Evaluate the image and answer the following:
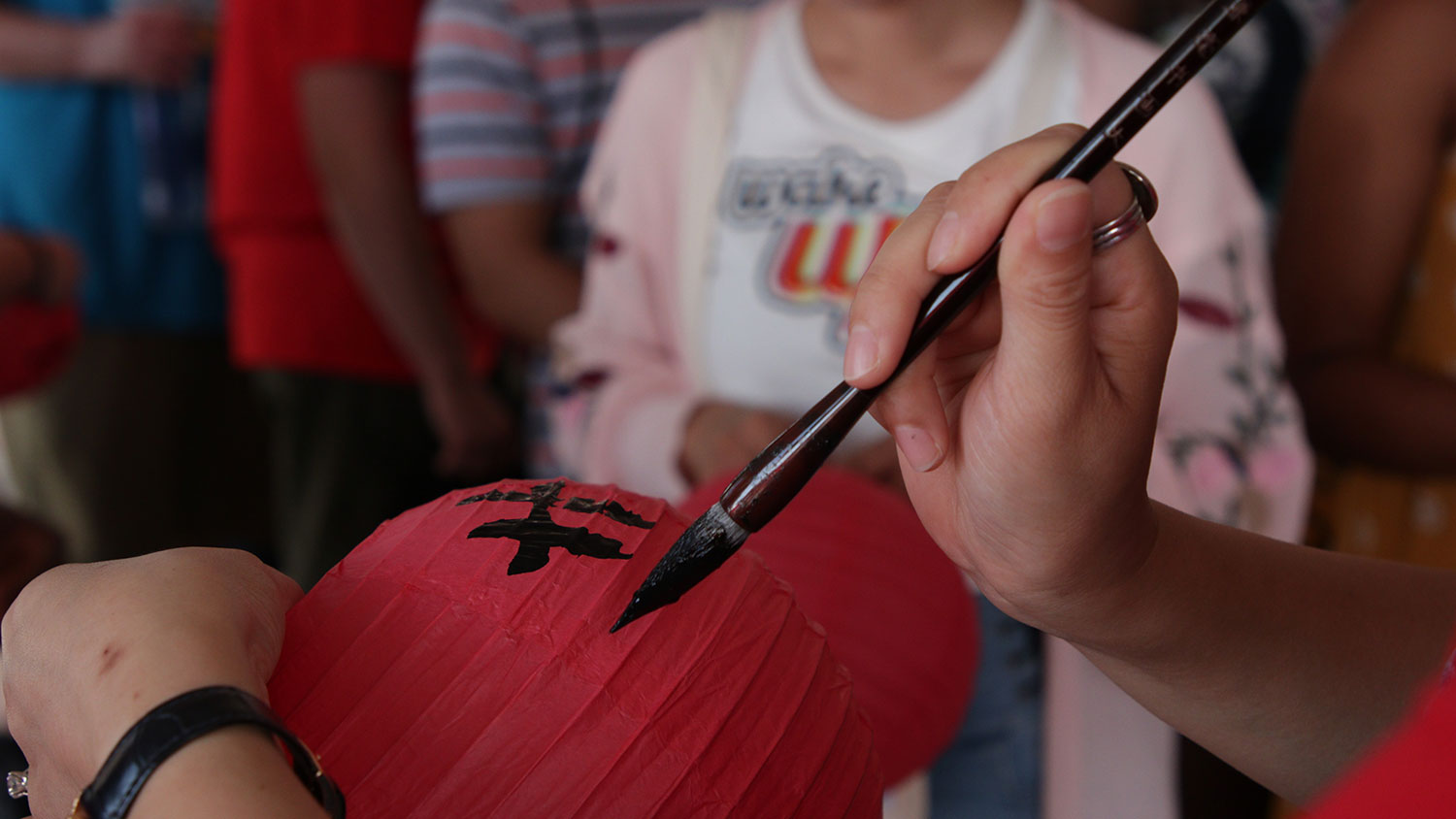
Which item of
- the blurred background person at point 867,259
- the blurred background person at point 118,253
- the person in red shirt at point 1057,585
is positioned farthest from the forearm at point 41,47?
the person in red shirt at point 1057,585

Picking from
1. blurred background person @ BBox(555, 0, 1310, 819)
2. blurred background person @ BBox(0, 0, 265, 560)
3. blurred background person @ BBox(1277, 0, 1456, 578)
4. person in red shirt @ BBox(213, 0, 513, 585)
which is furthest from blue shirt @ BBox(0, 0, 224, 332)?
blurred background person @ BBox(1277, 0, 1456, 578)

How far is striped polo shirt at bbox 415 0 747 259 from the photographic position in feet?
4.38

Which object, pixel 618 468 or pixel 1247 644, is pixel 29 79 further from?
pixel 1247 644

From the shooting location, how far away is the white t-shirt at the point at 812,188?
96cm

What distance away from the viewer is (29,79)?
5.15ft

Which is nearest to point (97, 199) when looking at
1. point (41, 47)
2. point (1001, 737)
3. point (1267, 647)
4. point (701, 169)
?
point (41, 47)

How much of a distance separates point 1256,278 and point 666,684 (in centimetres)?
76

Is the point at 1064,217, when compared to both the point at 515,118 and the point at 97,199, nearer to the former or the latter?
the point at 515,118

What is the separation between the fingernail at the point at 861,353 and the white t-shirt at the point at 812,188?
20.1 inches

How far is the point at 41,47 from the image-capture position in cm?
155

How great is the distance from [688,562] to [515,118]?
3.44ft

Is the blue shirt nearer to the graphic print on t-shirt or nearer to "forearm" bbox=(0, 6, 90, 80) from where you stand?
"forearm" bbox=(0, 6, 90, 80)

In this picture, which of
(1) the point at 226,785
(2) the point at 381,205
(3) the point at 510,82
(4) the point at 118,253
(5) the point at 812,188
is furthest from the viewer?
(4) the point at 118,253

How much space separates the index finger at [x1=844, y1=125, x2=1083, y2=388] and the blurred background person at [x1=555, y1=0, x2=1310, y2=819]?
0.40m
